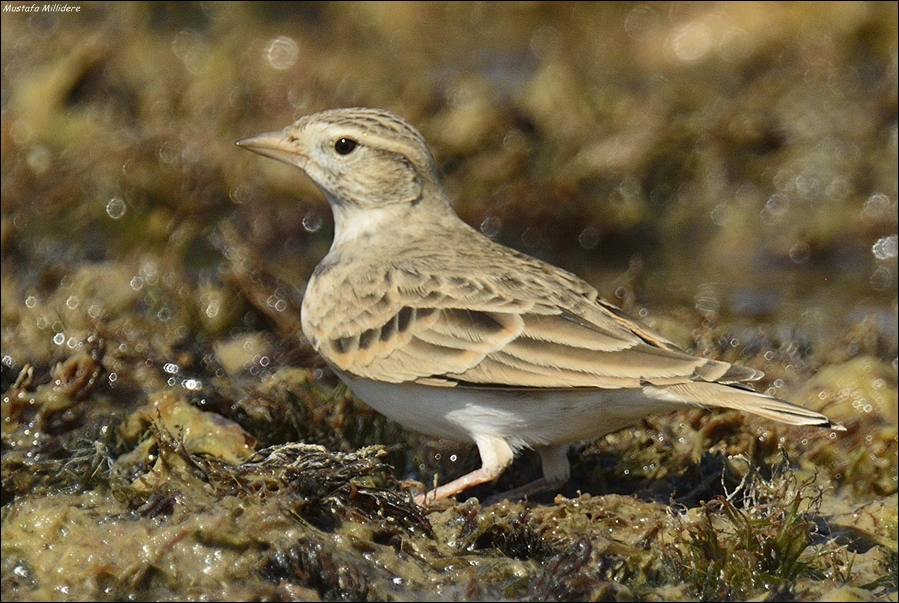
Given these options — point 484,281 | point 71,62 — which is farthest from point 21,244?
point 484,281

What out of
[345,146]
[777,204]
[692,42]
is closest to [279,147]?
[345,146]

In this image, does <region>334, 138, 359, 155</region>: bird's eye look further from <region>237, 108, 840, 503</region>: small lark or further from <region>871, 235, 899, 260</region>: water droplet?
<region>871, 235, 899, 260</region>: water droplet

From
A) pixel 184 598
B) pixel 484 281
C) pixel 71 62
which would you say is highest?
pixel 71 62

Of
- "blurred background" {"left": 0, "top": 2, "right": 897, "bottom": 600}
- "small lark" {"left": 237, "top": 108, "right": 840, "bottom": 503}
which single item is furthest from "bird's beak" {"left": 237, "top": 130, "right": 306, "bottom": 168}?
"blurred background" {"left": 0, "top": 2, "right": 897, "bottom": 600}

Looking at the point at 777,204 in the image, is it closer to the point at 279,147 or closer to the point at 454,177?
the point at 454,177

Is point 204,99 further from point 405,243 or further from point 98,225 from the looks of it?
point 405,243

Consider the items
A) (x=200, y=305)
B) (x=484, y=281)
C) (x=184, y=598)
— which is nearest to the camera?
(x=184, y=598)
